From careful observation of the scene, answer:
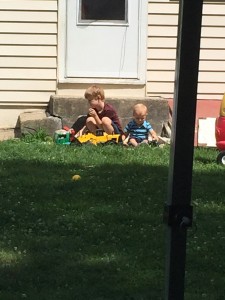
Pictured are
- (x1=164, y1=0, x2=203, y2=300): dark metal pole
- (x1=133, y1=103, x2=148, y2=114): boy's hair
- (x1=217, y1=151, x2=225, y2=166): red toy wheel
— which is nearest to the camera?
(x1=164, y1=0, x2=203, y2=300): dark metal pole

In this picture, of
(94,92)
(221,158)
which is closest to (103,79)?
(94,92)

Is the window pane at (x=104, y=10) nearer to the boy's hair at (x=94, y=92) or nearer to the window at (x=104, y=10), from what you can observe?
the window at (x=104, y=10)

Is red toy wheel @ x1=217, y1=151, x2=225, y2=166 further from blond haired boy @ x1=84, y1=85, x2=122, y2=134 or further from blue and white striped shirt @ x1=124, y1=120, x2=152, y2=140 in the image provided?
blond haired boy @ x1=84, y1=85, x2=122, y2=134

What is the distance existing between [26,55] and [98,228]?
20.5 ft

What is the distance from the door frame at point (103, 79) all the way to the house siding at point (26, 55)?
78mm

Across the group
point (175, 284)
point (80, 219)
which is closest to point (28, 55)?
point (80, 219)

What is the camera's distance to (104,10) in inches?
492

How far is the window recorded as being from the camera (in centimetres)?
1248

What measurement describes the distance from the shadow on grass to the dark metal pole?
1.74 m

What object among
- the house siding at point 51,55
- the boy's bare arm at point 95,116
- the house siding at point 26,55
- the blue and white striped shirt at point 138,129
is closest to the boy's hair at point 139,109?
the blue and white striped shirt at point 138,129

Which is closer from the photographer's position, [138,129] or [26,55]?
[138,129]

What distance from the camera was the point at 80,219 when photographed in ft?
22.6

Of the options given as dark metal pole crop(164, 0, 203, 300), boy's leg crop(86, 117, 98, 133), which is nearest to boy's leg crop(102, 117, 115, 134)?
boy's leg crop(86, 117, 98, 133)

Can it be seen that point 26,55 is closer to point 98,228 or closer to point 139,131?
point 139,131
